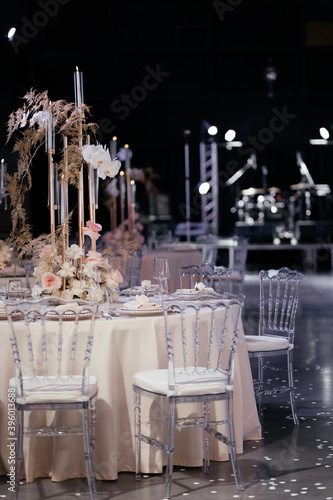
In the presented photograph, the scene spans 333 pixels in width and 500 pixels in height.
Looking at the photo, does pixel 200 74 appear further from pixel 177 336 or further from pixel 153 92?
pixel 177 336

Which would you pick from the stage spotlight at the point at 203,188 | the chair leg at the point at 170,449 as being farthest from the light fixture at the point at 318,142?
the chair leg at the point at 170,449

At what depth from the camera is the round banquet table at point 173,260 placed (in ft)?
29.8

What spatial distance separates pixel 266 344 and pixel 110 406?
1268mm

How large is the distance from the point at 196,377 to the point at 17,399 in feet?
2.78

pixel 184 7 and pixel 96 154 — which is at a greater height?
pixel 184 7

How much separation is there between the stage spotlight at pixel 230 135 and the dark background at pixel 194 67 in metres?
0.09

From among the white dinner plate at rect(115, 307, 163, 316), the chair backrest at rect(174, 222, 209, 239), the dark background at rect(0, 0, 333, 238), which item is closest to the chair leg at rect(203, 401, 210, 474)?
the white dinner plate at rect(115, 307, 163, 316)

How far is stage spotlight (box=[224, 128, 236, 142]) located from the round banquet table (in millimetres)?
8121

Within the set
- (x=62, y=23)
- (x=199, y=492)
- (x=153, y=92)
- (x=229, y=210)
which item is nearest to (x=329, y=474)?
(x=199, y=492)

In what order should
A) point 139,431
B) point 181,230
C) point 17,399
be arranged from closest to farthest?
point 17,399 → point 139,431 → point 181,230

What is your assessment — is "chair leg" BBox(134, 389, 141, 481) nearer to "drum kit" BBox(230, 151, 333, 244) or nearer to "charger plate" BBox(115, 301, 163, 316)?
"charger plate" BBox(115, 301, 163, 316)

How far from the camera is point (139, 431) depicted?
13.3 feet

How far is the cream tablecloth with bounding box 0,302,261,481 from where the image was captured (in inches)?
159

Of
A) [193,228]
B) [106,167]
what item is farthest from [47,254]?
[193,228]
